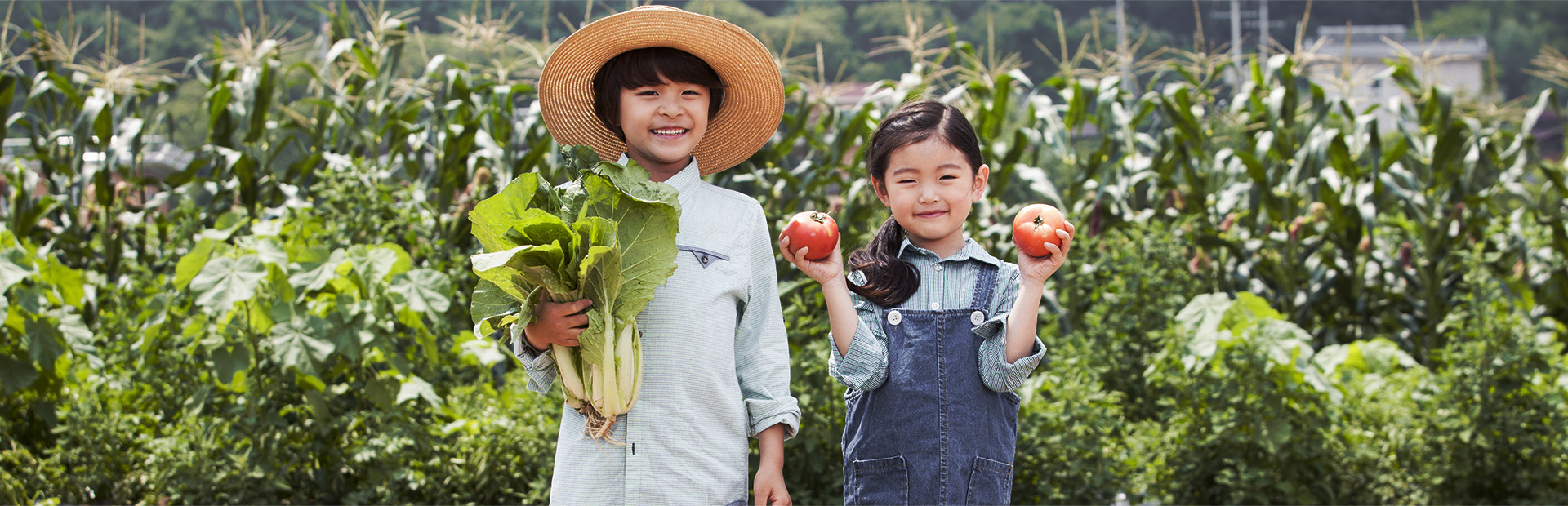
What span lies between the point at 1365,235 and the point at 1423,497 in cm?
150

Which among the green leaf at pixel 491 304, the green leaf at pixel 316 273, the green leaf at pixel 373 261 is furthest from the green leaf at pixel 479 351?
Result: the green leaf at pixel 491 304

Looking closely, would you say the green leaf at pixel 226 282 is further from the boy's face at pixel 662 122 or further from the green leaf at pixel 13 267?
the boy's face at pixel 662 122

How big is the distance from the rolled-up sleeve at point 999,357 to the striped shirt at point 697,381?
0.34 meters

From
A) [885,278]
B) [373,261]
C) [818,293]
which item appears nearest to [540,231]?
[885,278]

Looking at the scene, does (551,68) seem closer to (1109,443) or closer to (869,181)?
(869,181)

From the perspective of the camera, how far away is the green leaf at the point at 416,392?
2.96 meters

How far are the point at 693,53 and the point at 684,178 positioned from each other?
22cm

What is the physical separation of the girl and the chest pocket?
0.35ft

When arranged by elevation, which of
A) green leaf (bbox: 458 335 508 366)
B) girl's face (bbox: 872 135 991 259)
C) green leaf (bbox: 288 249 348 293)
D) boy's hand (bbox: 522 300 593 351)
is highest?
girl's face (bbox: 872 135 991 259)

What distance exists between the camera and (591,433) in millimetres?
1434

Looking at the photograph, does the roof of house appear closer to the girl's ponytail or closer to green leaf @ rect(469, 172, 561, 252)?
the girl's ponytail

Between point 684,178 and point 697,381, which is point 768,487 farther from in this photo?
point 684,178

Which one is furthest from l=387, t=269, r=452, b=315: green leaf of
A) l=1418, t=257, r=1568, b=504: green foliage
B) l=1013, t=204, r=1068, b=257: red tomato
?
l=1418, t=257, r=1568, b=504: green foliage

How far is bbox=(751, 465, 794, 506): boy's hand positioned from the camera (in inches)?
57.7
